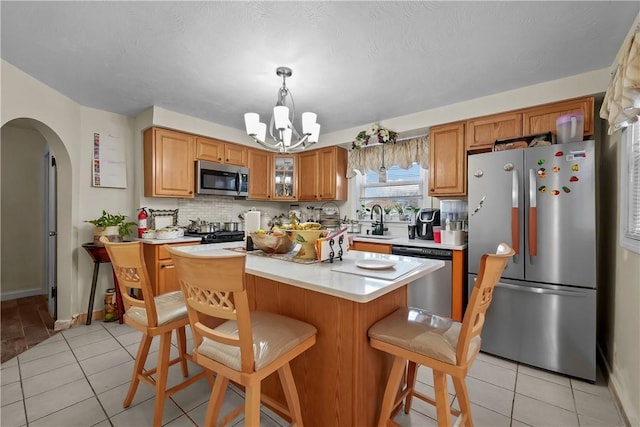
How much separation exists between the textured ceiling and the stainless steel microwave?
100 centimetres

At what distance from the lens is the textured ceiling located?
1643 mm

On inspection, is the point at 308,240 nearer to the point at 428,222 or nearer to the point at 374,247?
the point at 374,247

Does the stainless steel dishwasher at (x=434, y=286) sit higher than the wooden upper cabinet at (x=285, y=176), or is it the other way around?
the wooden upper cabinet at (x=285, y=176)

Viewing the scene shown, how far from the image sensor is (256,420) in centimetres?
107

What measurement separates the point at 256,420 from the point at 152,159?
3.11 meters

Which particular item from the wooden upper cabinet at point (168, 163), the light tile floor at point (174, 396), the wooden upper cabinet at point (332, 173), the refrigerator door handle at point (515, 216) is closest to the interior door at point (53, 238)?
the wooden upper cabinet at point (168, 163)

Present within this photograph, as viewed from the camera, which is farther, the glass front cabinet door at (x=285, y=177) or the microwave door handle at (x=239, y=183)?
the glass front cabinet door at (x=285, y=177)

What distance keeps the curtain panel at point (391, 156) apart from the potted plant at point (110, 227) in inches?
119

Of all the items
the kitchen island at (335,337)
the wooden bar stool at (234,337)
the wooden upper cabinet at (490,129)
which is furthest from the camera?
the wooden upper cabinet at (490,129)

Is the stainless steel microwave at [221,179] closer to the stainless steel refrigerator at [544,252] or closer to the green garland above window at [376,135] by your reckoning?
the green garland above window at [376,135]

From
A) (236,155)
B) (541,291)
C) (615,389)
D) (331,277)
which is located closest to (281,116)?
(331,277)

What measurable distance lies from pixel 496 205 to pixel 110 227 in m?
3.91

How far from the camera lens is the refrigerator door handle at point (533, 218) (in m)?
2.20

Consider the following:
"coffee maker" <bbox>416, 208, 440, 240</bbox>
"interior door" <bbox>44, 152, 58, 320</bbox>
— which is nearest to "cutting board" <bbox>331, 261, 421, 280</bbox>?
"coffee maker" <bbox>416, 208, 440, 240</bbox>
